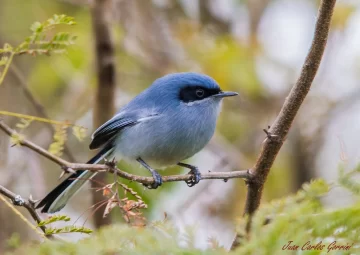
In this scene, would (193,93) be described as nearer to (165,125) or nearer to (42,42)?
(165,125)

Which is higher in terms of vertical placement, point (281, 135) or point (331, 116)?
point (331, 116)

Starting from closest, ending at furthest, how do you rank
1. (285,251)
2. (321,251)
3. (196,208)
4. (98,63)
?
(285,251) → (321,251) → (98,63) → (196,208)

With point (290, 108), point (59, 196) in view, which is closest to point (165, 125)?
point (59, 196)

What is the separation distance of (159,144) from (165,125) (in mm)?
125

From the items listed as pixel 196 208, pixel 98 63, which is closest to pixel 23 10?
pixel 98 63

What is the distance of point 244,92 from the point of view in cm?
517

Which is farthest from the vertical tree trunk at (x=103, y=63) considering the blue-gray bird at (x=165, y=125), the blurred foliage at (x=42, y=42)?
the blurred foliage at (x=42, y=42)

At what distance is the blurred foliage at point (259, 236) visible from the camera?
0.94 metres

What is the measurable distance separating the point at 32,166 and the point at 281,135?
2.08 metres

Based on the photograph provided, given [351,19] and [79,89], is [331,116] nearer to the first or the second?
[351,19]

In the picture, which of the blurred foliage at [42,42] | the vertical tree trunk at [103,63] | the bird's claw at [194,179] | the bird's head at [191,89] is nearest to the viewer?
the blurred foliage at [42,42]

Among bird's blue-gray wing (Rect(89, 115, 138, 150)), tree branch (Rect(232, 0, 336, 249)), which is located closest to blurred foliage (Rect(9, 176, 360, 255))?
tree branch (Rect(232, 0, 336, 249))

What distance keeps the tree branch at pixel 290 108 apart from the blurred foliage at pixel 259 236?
0.82m

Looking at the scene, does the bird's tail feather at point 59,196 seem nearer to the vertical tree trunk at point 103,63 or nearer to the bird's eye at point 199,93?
the vertical tree trunk at point 103,63
